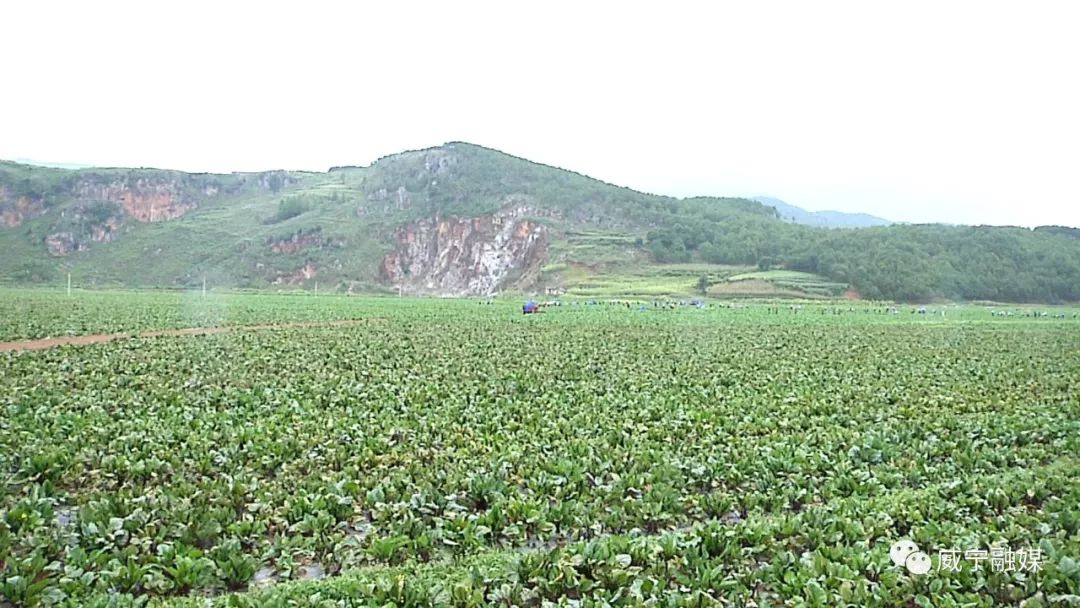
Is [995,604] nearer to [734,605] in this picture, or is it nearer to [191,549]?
[734,605]

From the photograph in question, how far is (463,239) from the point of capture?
128 metres

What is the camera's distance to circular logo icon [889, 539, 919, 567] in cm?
614

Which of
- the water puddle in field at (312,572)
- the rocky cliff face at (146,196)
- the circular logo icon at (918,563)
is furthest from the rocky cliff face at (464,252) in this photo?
the circular logo icon at (918,563)

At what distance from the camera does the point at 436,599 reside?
550 centimetres

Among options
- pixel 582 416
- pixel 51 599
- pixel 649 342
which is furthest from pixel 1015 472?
pixel 649 342

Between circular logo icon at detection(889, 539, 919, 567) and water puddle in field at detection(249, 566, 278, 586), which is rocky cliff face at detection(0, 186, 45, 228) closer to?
water puddle in field at detection(249, 566, 278, 586)

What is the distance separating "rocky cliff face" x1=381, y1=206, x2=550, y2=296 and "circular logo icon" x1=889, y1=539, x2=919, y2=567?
113 m

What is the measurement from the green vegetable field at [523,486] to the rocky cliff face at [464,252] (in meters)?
104

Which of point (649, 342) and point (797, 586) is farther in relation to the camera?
point (649, 342)

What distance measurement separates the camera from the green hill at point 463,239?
91.7 metres

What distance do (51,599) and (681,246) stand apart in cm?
11326

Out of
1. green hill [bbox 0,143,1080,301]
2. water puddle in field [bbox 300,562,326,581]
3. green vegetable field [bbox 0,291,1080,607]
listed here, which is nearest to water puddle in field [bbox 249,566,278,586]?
green vegetable field [bbox 0,291,1080,607]

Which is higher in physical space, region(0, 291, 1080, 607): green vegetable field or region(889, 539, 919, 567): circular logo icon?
region(889, 539, 919, 567): circular logo icon

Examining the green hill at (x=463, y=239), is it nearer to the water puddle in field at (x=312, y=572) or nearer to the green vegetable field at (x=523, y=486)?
the green vegetable field at (x=523, y=486)
